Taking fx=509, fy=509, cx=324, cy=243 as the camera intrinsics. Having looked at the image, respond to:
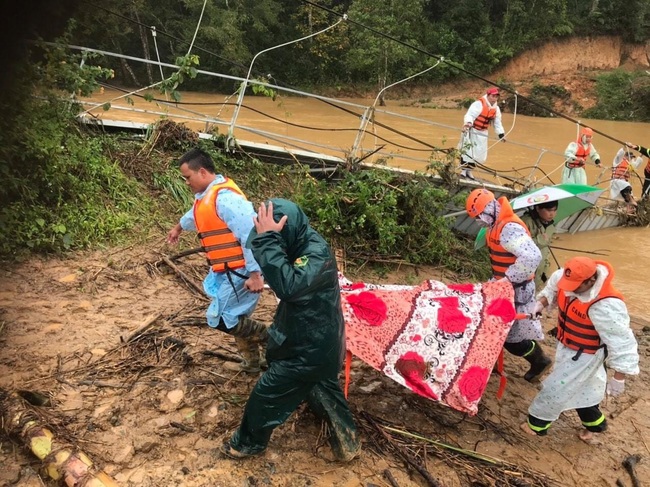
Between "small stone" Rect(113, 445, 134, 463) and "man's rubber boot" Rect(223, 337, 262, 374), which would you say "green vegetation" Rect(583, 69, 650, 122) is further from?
"small stone" Rect(113, 445, 134, 463)

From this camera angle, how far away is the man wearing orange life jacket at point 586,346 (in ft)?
10.7

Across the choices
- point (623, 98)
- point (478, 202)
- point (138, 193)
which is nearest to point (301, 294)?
point (478, 202)

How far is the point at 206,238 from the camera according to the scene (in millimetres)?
3363

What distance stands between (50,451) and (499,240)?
11.0 ft

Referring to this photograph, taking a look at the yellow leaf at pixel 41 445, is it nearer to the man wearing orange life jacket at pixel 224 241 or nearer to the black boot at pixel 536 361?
the man wearing orange life jacket at pixel 224 241

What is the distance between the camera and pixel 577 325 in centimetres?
347

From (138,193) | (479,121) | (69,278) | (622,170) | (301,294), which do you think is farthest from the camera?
(622,170)

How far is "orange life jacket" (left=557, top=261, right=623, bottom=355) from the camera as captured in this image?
340 cm

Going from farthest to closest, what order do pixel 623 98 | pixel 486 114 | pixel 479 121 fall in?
pixel 623 98 → pixel 479 121 → pixel 486 114

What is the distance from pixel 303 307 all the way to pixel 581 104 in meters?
29.2

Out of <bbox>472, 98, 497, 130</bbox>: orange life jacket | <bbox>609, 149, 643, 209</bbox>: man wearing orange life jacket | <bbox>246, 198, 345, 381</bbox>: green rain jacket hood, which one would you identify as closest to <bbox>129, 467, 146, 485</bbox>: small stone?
<bbox>246, 198, 345, 381</bbox>: green rain jacket hood

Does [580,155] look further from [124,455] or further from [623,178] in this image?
[124,455]

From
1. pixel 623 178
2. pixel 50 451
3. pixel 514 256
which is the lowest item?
pixel 623 178

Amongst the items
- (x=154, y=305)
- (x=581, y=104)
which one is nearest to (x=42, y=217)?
(x=154, y=305)
